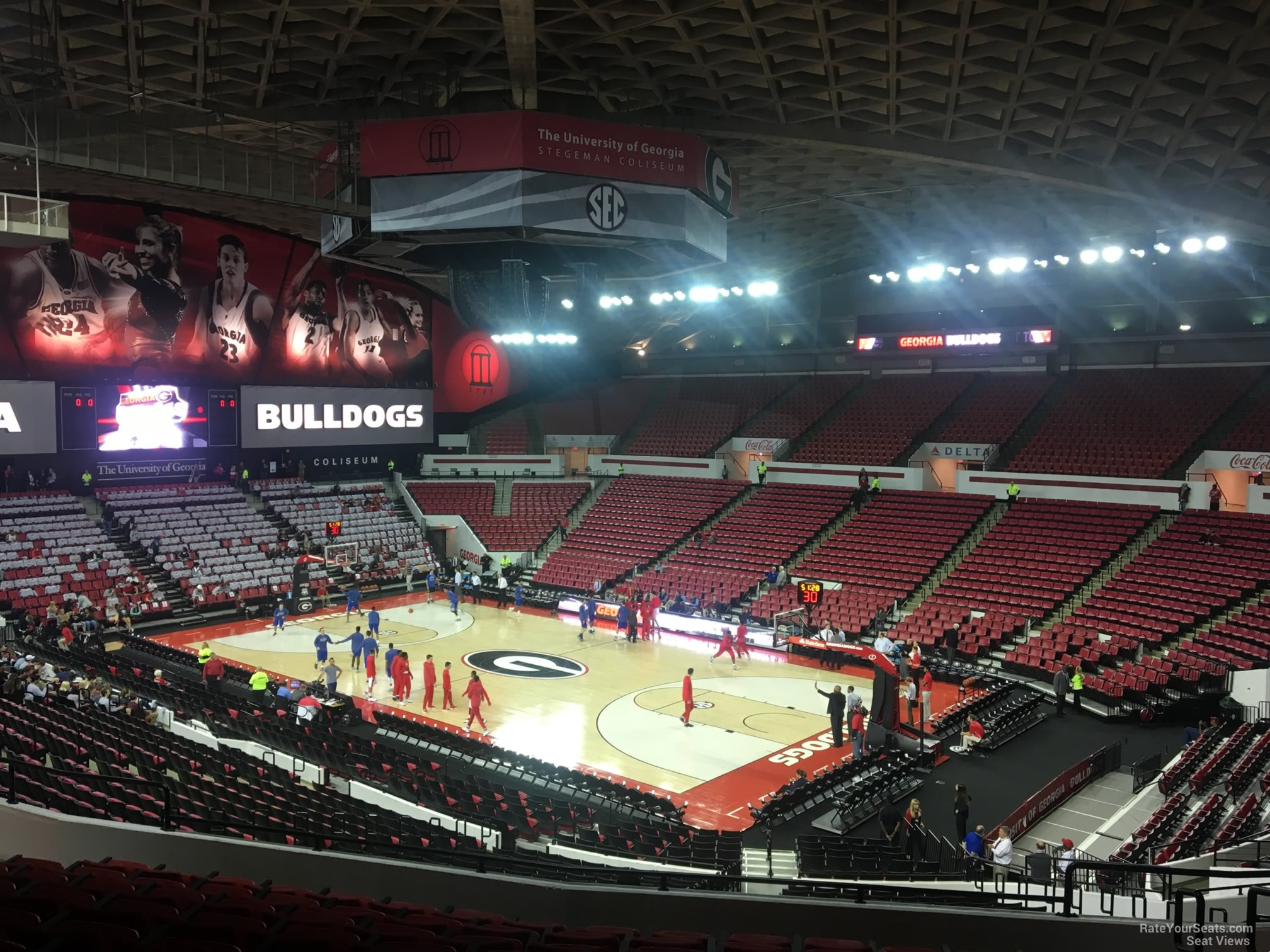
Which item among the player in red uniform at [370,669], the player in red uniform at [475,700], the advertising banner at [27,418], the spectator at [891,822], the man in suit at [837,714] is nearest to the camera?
the spectator at [891,822]

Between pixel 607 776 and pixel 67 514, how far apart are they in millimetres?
23021

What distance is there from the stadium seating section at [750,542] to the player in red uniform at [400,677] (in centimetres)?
1085

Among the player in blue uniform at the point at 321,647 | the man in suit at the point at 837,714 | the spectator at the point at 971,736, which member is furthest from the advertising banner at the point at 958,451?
the player in blue uniform at the point at 321,647

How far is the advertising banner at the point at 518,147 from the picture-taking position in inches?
661

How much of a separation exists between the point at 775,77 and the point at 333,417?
82.2ft

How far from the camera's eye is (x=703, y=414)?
41969 mm

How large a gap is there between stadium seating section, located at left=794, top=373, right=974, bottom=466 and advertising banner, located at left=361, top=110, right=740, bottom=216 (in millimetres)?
19343

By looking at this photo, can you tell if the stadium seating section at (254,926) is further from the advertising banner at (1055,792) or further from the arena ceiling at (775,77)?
the arena ceiling at (775,77)

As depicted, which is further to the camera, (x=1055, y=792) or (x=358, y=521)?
(x=358, y=521)

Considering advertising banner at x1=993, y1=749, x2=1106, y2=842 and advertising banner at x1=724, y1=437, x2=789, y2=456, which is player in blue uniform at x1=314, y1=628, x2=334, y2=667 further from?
advertising banner at x1=724, y1=437, x2=789, y2=456

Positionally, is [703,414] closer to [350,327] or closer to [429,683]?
[350,327]

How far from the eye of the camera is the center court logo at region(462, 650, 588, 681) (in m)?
22.8

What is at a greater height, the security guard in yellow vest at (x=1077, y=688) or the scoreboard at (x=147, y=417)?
the scoreboard at (x=147, y=417)

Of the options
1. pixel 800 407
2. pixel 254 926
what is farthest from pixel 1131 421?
pixel 254 926
